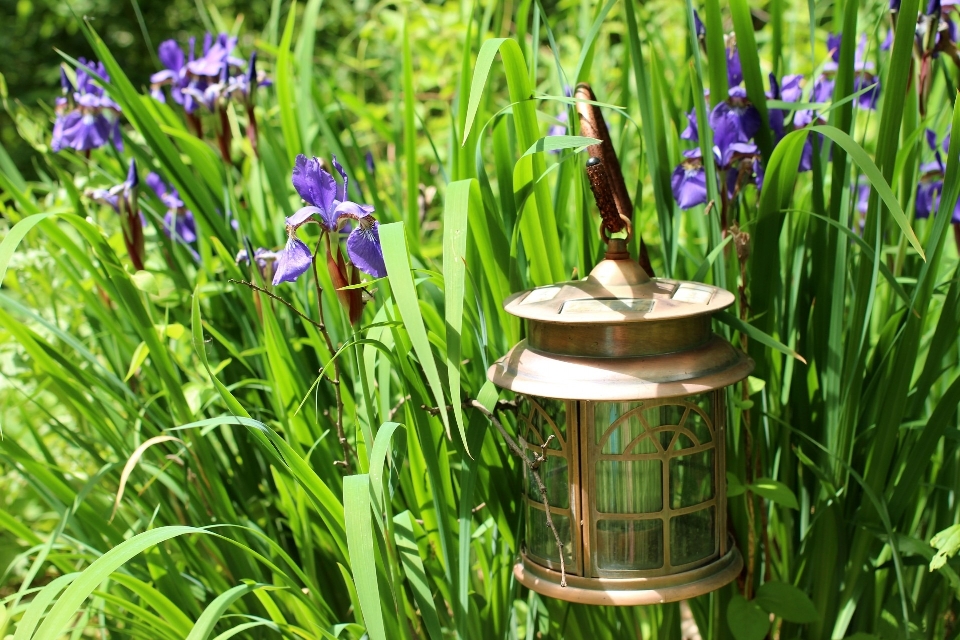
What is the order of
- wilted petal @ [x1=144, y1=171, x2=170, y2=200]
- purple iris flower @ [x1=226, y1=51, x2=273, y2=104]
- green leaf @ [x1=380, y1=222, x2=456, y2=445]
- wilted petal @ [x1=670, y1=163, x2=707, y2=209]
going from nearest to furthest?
green leaf @ [x1=380, y1=222, x2=456, y2=445] → wilted petal @ [x1=670, y1=163, x2=707, y2=209] → purple iris flower @ [x1=226, y1=51, x2=273, y2=104] → wilted petal @ [x1=144, y1=171, x2=170, y2=200]

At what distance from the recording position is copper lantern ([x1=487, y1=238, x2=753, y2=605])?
1.17 meters

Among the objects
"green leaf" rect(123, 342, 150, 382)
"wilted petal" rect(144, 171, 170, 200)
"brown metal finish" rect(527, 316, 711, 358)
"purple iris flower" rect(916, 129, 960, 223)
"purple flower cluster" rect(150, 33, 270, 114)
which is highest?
"purple flower cluster" rect(150, 33, 270, 114)

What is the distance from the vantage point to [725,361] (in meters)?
1.21

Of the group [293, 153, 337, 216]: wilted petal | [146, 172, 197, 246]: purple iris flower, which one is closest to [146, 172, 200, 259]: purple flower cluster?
[146, 172, 197, 246]: purple iris flower

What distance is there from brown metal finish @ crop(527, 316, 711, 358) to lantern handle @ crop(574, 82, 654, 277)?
0.18 meters

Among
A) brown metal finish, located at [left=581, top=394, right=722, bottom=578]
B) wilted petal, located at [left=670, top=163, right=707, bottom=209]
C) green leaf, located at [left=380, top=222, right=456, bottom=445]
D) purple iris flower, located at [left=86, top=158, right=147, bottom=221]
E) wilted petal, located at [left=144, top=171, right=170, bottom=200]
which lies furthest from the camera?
wilted petal, located at [left=144, top=171, right=170, bottom=200]

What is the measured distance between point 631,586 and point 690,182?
0.67m

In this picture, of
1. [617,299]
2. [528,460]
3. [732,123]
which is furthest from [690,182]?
[528,460]

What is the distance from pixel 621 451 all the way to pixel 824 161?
68cm

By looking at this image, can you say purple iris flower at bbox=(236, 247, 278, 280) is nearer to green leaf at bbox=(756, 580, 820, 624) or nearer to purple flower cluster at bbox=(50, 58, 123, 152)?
purple flower cluster at bbox=(50, 58, 123, 152)

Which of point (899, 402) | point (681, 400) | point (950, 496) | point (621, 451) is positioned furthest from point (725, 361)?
point (950, 496)

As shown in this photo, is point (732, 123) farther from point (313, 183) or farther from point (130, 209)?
point (130, 209)

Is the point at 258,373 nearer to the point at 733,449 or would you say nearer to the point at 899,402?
the point at 733,449

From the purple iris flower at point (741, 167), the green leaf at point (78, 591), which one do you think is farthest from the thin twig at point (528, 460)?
the purple iris flower at point (741, 167)
